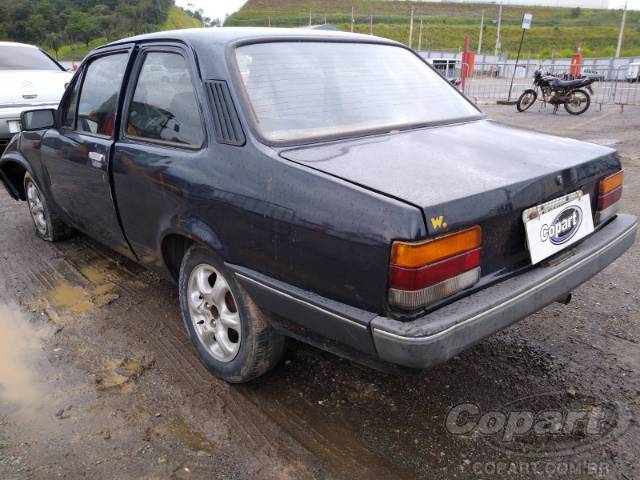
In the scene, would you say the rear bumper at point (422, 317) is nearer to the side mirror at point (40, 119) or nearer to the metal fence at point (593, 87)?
the side mirror at point (40, 119)

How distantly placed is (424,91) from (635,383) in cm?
191

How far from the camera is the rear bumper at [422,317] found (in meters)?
1.82

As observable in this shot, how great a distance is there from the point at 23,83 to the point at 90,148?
5.33 m

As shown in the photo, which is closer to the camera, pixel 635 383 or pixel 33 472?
pixel 33 472

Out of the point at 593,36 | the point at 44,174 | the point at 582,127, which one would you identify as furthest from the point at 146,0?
the point at 593,36

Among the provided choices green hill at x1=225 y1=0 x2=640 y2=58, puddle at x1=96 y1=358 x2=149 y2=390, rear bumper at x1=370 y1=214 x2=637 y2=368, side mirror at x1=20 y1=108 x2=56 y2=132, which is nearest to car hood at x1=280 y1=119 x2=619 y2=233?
rear bumper at x1=370 y1=214 x2=637 y2=368

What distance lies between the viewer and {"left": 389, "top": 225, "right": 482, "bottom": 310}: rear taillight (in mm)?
1799

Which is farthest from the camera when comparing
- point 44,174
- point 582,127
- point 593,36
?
point 593,36

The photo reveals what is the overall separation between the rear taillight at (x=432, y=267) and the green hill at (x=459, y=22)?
8045 centimetres

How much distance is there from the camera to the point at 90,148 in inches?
130

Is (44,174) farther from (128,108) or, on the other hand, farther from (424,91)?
(424,91)

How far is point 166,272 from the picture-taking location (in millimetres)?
3008

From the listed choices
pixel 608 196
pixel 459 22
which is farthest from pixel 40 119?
pixel 459 22

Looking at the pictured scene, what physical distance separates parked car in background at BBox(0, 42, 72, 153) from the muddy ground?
15.7ft
